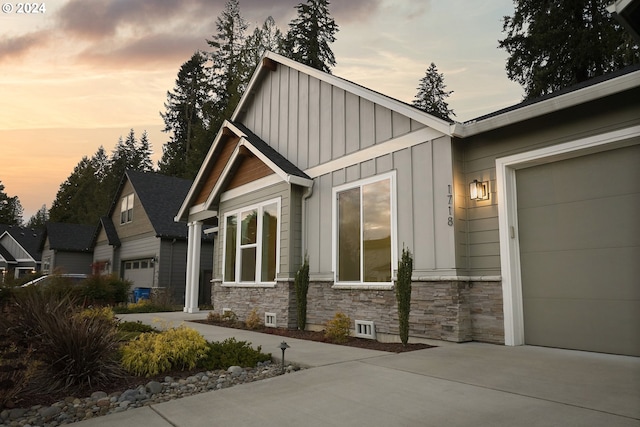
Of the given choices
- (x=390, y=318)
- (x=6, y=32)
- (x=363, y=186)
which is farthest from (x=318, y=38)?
(x=390, y=318)

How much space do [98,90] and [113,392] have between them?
10690 millimetres

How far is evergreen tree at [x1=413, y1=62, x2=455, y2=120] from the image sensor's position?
106ft

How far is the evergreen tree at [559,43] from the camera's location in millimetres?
15117

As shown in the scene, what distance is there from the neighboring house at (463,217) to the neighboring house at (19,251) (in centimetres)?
3075

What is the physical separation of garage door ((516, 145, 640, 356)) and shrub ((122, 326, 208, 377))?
428 cm

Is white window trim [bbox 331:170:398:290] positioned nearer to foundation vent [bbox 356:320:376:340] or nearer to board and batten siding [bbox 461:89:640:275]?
foundation vent [bbox 356:320:376:340]

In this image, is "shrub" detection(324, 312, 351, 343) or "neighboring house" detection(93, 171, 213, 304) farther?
"neighboring house" detection(93, 171, 213, 304)

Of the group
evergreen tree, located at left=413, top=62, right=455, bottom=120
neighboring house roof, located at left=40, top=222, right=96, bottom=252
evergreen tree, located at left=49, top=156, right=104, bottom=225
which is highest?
evergreen tree, located at left=413, top=62, right=455, bottom=120

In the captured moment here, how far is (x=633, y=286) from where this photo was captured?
481 centimetres

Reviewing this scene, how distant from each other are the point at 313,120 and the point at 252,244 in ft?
10.3

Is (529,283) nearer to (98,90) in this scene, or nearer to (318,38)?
(98,90)

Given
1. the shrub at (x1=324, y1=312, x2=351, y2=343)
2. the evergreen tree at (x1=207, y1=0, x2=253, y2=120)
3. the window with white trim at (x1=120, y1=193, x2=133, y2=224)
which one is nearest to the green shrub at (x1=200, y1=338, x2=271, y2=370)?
the shrub at (x1=324, y1=312, x2=351, y2=343)
